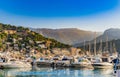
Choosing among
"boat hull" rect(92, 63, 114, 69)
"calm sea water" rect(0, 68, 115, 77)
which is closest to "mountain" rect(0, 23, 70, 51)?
"boat hull" rect(92, 63, 114, 69)

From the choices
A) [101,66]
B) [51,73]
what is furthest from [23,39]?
[51,73]

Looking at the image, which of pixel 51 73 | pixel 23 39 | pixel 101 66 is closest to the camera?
pixel 51 73

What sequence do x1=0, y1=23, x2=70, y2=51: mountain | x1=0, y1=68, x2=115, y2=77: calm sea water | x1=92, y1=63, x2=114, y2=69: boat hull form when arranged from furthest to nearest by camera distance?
x1=0, y1=23, x2=70, y2=51: mountain < x1=92, y1=63, x2=114, y2=69: boat hull < x1=0, y1=68, x2=115, y2=77: calm sea water

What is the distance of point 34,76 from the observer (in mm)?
25141

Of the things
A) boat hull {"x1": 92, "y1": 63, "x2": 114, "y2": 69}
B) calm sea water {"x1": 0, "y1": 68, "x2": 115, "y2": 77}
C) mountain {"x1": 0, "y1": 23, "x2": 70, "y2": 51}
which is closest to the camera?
calm sea water {"x1": 0, "y1": 68, "x2": 115, "y2": 77}

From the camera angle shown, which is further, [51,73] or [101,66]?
[101,66]

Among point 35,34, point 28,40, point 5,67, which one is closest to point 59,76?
point 5,67

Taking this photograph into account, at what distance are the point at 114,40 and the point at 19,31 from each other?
77.5 ft

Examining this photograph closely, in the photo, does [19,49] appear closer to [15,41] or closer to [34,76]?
[15,41]

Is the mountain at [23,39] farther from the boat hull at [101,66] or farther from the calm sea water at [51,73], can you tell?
the calm sea water at [51,73]

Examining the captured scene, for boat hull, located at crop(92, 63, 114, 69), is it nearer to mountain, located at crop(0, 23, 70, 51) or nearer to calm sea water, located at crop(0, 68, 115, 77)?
calm sea water, located at crop(0, 68, 115, 77)

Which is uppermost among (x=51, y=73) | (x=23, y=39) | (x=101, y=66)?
(x=23, y=39)

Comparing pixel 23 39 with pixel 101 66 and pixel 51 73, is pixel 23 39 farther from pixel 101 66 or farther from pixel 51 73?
pixel 51 73

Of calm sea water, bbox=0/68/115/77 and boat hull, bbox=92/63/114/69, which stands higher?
boat hull, bbox=92/63/114/69
